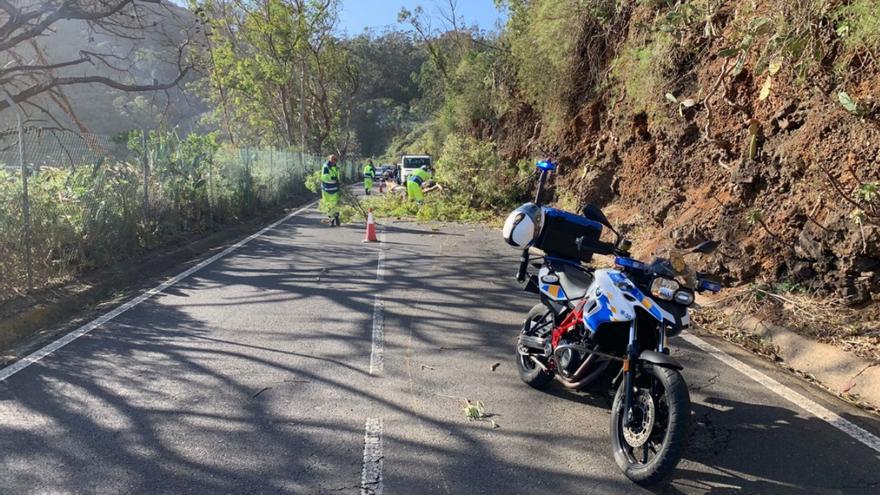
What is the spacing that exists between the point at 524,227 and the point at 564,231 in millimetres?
338

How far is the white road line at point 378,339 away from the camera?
17.0 feet

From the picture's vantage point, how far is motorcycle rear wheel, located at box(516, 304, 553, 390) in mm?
4719

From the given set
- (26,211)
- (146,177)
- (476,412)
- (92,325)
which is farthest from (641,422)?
(146,177)

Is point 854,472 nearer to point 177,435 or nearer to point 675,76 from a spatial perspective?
point 177,435

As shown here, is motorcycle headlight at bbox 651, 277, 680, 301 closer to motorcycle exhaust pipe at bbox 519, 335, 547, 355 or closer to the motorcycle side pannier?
the motorcycle side pannier

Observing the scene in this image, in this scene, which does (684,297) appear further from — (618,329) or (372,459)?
(372,459)

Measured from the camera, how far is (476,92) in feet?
74.8

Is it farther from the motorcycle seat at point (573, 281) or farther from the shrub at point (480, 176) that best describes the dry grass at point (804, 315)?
the shrub at point (480, 176)

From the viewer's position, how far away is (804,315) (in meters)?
6.02

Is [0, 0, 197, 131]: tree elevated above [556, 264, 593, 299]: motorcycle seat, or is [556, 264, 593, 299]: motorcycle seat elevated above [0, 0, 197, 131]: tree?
[0, 0, 197, 131]: tree

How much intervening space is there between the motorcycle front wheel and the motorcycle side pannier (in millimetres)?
1277

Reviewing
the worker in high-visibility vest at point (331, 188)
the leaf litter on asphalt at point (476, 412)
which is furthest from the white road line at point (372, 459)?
the worker in high-visibility vest at point (331, 188)

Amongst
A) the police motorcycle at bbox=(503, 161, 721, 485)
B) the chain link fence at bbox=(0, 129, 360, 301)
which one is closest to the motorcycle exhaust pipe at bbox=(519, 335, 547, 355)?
the police motorcycle at bbox=(503, 161, 721, 485)

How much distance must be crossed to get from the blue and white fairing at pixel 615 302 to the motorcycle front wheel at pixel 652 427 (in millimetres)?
328
